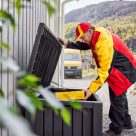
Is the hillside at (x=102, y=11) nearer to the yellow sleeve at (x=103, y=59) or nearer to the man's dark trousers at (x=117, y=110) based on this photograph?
the man's dark trousers at (x=117, y=110)

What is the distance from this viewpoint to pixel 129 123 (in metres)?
5.21

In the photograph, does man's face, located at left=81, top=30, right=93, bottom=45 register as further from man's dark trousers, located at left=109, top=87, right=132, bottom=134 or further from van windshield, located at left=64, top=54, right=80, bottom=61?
van windshield, located at left=64, top=54, right=80, bottom=61

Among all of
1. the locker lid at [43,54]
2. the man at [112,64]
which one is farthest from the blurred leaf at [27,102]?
the man at [112,64]

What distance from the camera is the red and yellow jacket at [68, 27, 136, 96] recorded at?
3.88 meters

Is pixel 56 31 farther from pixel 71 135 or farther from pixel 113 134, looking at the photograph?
pixel 71 135

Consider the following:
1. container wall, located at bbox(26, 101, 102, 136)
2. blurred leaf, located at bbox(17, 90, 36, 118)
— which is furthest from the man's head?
blurred leaf, located at bbox(17, 90, 36, 118)

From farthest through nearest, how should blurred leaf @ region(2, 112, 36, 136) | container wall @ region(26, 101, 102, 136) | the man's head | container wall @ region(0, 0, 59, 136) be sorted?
the man's head, container wall @ region(26, 101, 102, 136), container wall @ region(0, 0, 59, 136), blurred leaf @ region(2, 112, 36, 136)

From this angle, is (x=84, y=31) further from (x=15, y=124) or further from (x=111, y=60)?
(x=15, y=124)

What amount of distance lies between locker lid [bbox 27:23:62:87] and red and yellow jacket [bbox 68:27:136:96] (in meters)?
0.46

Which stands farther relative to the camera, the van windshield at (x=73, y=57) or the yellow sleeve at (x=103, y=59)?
the van windshield at (x=73, y=57)

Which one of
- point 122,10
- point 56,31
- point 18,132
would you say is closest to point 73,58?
point 122,10

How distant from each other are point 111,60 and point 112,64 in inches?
4.1

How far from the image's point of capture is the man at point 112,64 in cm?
387

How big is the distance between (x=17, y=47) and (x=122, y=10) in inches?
1121
